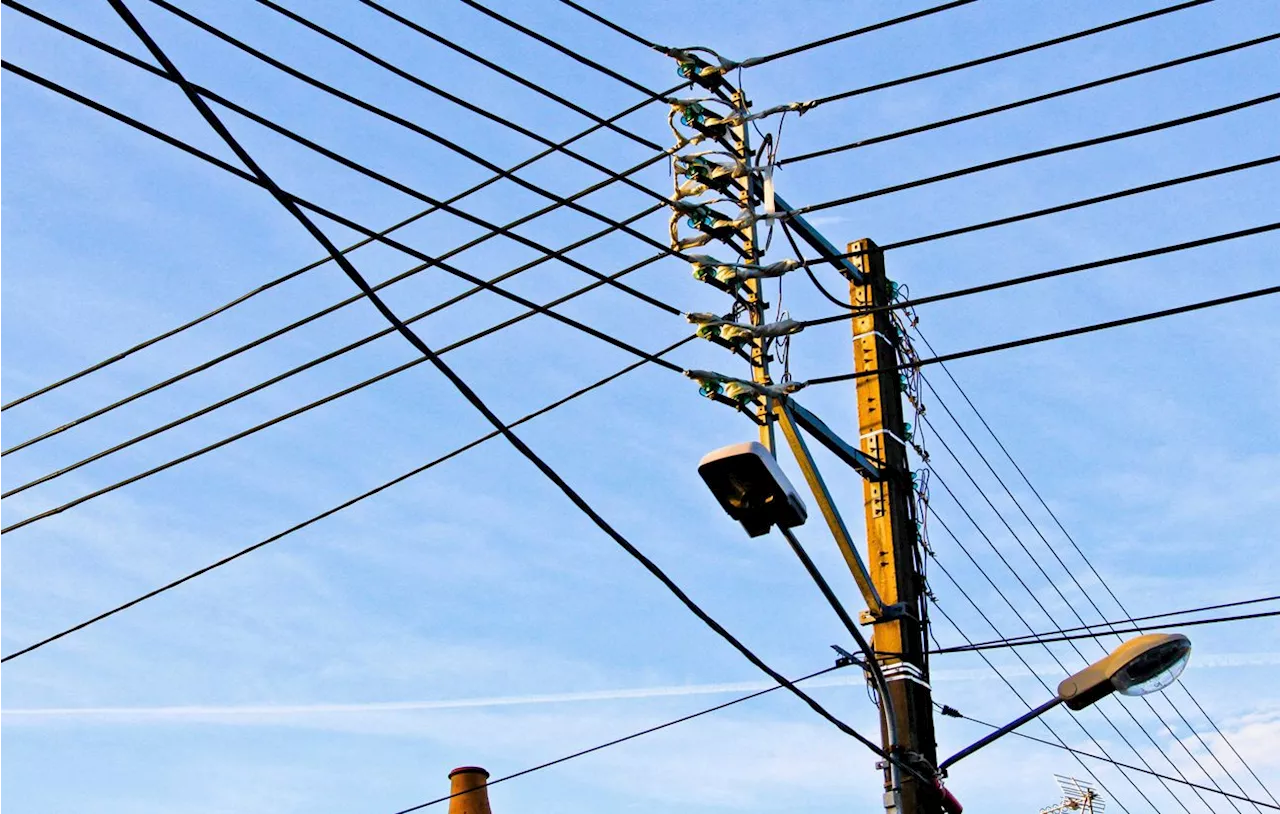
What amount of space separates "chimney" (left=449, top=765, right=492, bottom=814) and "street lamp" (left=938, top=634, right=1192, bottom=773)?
A: 10.3m

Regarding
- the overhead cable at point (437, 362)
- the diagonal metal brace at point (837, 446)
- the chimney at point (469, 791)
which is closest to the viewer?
the overhead cable at point (437, 362)

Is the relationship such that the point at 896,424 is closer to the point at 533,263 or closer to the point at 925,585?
the point at 925,585

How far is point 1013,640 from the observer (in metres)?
12.3

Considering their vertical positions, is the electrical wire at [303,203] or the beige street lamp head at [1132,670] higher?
the electrical wire at [303,203]

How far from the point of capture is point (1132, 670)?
9688mm

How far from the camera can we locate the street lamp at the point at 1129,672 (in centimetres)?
962

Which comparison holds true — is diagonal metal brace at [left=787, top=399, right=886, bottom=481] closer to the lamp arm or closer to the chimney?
the lamp arm

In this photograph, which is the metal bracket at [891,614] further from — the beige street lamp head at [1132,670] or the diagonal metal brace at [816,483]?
the beige street lamp head at [1132,670]

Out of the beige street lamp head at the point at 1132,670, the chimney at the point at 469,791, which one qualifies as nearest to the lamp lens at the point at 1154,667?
the beige street lamp head at the point at 1132,670

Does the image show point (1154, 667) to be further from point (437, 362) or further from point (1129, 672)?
point (437, 362)

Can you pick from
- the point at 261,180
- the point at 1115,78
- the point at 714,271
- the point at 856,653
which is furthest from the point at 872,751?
the point at 261,180

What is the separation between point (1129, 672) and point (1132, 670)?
0.08 feet

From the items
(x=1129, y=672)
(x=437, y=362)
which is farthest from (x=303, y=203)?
(x=1129, y=672)

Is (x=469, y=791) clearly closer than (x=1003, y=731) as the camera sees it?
No
